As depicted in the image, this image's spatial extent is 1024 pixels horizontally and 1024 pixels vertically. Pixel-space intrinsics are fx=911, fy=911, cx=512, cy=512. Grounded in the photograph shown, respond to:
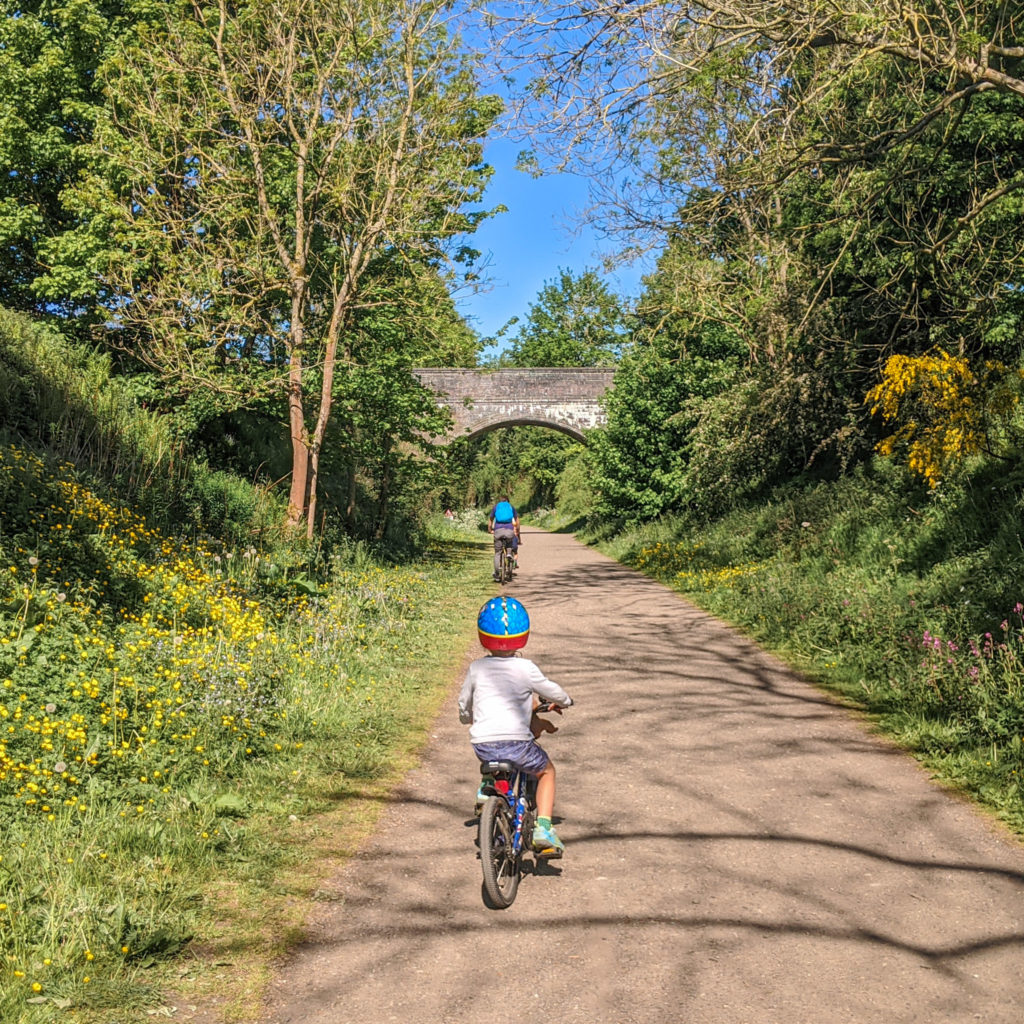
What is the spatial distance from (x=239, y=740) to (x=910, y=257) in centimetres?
928

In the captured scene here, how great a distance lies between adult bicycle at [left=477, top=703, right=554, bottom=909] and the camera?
4.27 m

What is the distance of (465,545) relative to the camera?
1187 inches

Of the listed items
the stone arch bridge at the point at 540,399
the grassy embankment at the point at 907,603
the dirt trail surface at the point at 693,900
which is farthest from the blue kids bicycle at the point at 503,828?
the stone arch bridge at the point at 540,399

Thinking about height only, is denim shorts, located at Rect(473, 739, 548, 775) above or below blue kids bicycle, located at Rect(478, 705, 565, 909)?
above

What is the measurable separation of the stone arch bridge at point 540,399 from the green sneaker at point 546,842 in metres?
34.2

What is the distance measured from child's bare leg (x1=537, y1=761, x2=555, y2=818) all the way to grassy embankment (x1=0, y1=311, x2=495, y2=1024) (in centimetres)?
114

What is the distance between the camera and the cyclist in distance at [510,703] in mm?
4652

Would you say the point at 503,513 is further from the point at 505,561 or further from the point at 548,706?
the point at 548,706

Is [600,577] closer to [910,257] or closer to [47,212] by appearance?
[910,257]

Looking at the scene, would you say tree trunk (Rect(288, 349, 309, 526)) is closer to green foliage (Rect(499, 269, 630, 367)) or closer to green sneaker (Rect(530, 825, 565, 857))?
green sneaker (Rect(530, 825, 565, 857))

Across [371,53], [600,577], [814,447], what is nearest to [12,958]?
[371,53]

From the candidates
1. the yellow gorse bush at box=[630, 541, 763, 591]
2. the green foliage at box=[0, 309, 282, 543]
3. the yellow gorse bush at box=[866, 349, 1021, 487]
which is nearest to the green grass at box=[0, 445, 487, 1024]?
the green foliage at box=[0, 309, 282, 543]

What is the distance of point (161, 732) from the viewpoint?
6.04 m

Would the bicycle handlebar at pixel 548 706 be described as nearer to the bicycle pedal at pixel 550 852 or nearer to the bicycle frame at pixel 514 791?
the bicycle frame at pixel 514 791
